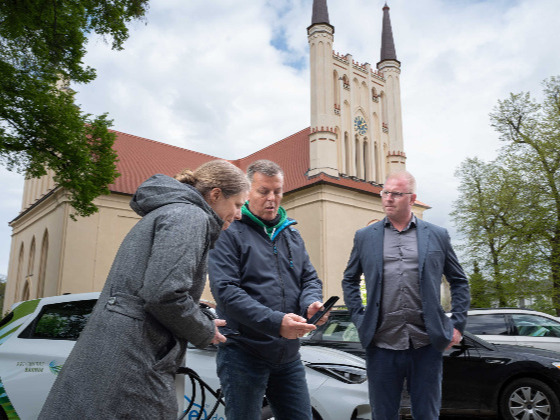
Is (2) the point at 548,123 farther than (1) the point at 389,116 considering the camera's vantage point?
No

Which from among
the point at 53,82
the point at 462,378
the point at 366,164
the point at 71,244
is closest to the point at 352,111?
the point at 366,164

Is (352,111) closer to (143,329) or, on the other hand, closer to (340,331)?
(340,331)

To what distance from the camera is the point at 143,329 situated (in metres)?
1.64

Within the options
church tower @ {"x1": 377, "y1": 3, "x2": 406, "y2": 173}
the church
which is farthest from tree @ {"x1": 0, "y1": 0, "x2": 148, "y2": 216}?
church tower @ {"x1": 377, "y1": 3, "x2": 406, "y2": 173}

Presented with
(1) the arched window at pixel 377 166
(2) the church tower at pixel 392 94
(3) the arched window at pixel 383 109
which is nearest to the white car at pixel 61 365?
(1) the arched window at pixel 377 166

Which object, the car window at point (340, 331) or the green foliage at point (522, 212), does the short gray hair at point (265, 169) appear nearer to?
the car window at point (340, 331)

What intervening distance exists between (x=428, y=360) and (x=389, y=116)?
103ft

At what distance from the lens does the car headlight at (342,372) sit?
4270 millimetres

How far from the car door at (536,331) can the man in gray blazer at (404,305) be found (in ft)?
21.8

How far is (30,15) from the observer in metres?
12.7

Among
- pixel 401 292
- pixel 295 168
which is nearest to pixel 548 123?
pixel 295 168

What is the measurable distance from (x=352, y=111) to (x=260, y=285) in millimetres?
29119

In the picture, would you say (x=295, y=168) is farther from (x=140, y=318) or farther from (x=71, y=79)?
(x=140, y=318)

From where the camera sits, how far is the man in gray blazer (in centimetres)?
313
